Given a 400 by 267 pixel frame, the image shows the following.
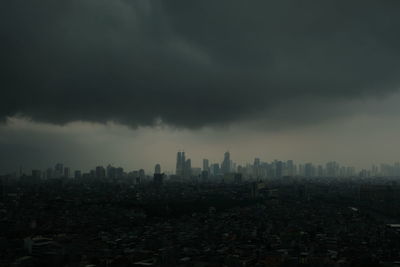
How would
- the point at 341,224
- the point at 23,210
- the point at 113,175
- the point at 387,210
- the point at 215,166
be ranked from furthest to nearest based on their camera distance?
the point at 215,166
the point at 113,175
the point at 387,210
the point at 23,210
the point at 341,224

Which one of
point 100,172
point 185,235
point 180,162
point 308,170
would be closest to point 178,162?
Answer: point 180,162

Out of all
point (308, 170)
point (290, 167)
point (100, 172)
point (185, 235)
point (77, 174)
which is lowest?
point (185, 235)

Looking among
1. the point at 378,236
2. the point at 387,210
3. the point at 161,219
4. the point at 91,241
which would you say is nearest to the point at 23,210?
the point at 161,219

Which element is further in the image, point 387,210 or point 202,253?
point 387,210

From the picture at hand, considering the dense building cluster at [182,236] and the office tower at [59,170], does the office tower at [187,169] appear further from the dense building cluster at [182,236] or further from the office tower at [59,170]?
the dense building cluster at [182,236]

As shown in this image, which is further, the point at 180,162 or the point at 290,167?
the point at 290,167

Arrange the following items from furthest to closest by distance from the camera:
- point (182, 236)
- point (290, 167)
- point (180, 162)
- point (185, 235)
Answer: point (290, 167)
point (180, 162)
point (185, 235)
point (182, 236)

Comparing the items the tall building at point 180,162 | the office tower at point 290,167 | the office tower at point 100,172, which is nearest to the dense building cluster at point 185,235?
the office tower at point 100,172

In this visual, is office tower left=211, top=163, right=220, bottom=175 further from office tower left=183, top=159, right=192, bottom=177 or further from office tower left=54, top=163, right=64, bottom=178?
office tower left=54, top=163, right=64, bottom=178

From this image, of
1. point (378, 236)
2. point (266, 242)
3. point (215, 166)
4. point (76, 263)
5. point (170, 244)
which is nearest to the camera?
point (76, 263)

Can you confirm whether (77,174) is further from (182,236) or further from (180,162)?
(182,236)

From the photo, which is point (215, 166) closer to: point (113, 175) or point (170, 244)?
point (113, 175)
